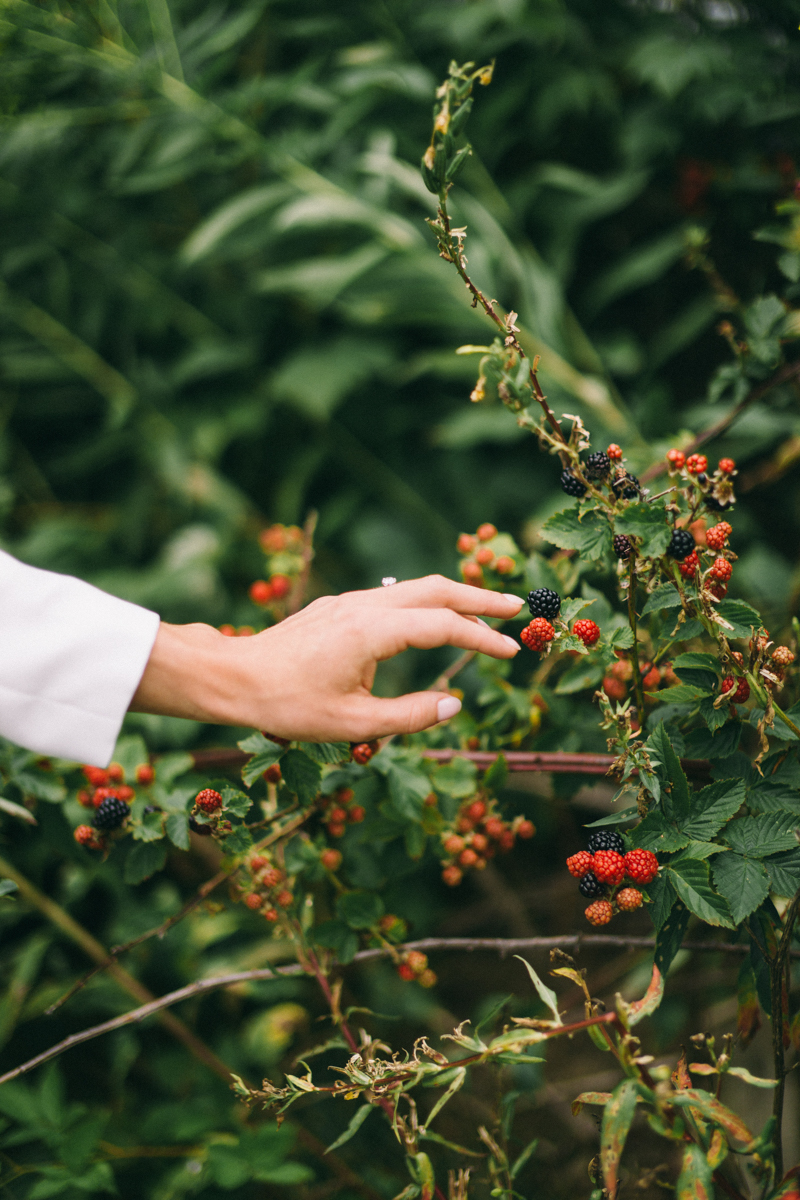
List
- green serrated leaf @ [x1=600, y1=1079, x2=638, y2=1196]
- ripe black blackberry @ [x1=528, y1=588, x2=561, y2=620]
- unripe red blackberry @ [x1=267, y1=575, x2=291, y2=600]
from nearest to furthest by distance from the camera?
green serrated leaf @ [x1=600, y1=1079, x2=638, y2=1196] < ripe black blackberry @ [x1=528, y1=588, x2=561, y2=620] < unripe red blackberry @ [x1=267, y1=575, x2=291, y2=600]

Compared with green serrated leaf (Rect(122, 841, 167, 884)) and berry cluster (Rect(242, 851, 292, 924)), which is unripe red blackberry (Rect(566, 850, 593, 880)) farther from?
green serrated leaf (Rect(122, 841, 167, 884))

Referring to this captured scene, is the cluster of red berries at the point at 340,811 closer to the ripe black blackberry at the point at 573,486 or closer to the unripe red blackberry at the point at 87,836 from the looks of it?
the unripe red blackberry at the point at 87,836

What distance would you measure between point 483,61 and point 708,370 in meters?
0.80

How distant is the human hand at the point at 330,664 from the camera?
59 cm

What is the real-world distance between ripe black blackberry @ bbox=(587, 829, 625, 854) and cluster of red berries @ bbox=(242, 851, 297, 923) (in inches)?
12.8

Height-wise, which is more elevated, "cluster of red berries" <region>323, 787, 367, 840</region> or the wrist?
the wrist

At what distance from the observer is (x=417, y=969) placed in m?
0.73

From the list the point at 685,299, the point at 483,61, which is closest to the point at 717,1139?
the point at 685,299

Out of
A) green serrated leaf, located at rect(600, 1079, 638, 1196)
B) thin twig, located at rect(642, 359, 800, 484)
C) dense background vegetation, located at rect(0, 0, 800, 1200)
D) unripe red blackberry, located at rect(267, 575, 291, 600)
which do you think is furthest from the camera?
dense background vegetation, located at rect(0, 0, 800, 1200)

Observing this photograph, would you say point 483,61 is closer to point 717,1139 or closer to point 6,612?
point 6,612

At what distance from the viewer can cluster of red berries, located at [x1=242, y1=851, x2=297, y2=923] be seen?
0.71 meters

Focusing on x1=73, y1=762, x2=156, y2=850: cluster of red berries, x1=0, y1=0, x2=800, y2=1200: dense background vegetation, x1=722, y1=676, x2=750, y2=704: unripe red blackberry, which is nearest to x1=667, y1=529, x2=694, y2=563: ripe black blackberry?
x1=722, y1=676, x2=750, y2=704: unripe red blackberry

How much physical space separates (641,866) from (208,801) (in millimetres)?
374

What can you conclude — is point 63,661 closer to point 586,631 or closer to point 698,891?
point 586,631
